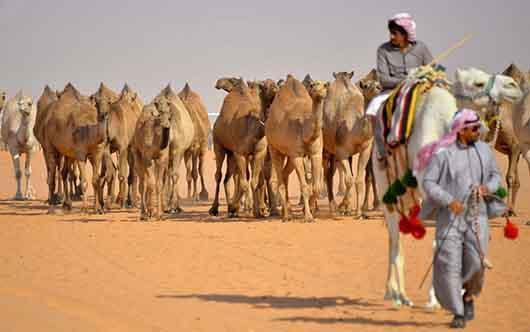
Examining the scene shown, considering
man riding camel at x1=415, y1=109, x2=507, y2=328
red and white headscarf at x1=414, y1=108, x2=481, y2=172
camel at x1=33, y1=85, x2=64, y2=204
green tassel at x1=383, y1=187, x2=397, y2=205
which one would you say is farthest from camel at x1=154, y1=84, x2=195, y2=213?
man riding camel at x1=415, y1=109, x2=507, y2=328

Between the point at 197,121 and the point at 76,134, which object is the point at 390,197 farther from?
the point at 197,121

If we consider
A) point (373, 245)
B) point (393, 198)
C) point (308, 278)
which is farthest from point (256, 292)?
point (373, 245)

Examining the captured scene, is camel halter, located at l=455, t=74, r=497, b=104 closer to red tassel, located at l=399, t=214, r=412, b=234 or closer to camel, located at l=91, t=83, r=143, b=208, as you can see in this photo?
red tassel, located at l=399, t=214, r=412, b=234

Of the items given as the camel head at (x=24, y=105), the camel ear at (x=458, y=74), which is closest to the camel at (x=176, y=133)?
the camel head at (x=24, y=105)

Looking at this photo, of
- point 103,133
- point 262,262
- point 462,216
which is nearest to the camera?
point 462,216

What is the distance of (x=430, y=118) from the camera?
347 inches

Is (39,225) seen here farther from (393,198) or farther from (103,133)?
(393,198)

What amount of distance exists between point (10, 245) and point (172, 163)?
213 inches

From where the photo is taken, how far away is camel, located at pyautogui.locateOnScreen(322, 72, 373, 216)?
18.3m

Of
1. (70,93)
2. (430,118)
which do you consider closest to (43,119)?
(70,93)

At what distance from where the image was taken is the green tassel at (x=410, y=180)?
8820mm

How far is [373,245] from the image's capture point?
14.3 m

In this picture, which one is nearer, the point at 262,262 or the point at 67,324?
the point at 67,324

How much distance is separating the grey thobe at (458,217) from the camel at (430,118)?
369 millimetres
